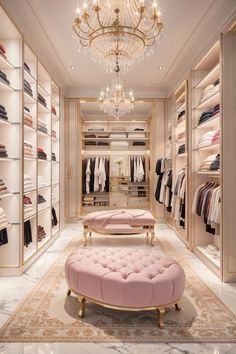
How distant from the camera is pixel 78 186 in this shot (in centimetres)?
627

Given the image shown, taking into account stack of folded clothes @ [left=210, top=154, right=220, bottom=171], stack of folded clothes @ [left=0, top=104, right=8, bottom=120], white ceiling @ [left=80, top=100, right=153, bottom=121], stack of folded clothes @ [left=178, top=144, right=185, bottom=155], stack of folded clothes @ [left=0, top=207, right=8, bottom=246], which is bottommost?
stack of folded clothes @ [left=0, top=207, right=8, bottom=246]

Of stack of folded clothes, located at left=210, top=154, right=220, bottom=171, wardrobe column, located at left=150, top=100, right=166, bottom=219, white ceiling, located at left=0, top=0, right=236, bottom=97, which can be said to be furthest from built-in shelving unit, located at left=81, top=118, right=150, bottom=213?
stack of folded clothes, located at left=210, top=154, right=220, bottom=171

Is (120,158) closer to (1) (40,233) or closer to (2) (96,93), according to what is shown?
(2) (96,93)

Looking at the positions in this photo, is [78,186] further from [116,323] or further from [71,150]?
[116,323]

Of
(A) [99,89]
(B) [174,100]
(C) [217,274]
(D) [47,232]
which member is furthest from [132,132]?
(C) [217,274]

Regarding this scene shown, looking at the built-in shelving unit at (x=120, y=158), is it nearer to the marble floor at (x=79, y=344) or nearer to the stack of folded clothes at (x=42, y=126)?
the marble floor at (x=79, y=344)

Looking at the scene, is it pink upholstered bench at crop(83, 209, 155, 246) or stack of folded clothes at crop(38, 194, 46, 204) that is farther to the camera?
pink upholstered bench at crop(83, 209, 155, 246)

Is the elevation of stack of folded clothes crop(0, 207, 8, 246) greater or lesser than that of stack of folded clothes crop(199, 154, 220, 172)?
lesser

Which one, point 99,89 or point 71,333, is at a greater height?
point 99,89

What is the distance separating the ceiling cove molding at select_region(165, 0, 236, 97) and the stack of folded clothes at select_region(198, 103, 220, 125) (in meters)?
0.74

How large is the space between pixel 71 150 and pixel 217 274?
422 cm

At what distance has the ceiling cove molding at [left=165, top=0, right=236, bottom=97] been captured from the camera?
113 inches

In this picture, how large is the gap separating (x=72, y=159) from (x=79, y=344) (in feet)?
15.5

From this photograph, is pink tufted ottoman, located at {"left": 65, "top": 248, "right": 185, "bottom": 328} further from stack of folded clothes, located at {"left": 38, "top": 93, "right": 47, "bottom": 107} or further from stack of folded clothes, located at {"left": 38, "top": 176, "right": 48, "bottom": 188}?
stack of folded clothes, located at {"left": 38, "top": 93, "right": 47, "bottom": 107}
